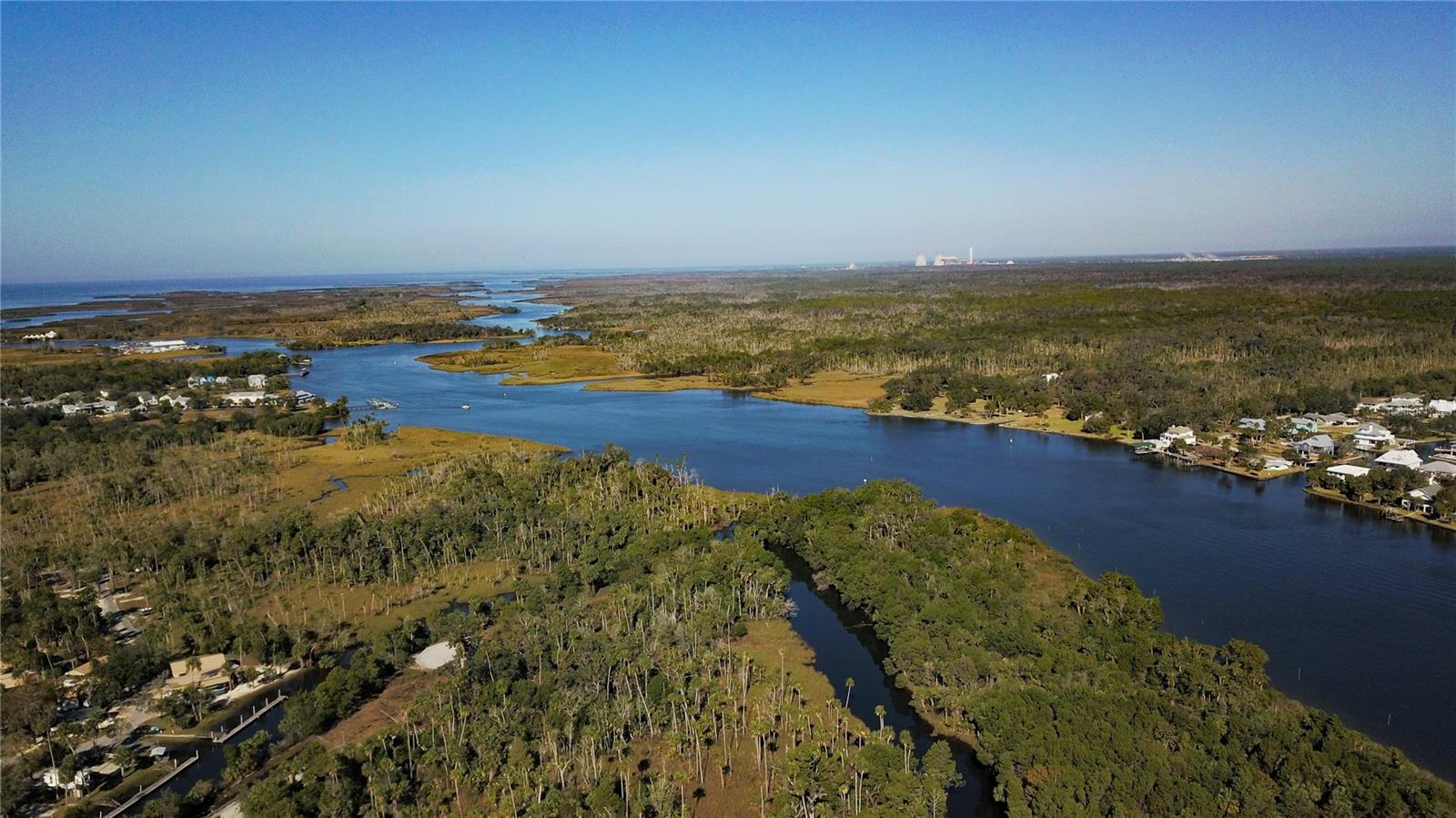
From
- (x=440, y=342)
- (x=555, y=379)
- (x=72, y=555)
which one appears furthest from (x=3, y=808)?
(x=440, y=342)

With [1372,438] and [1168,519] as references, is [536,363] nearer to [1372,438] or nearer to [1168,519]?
[1168,519]

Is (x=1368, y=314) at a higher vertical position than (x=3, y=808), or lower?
A: higher

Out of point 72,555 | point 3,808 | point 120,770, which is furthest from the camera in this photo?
point 72,555

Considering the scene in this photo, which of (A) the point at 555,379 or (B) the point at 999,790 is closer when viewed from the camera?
(B) the point at 999,790

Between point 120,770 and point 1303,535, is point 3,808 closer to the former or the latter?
point 120,770

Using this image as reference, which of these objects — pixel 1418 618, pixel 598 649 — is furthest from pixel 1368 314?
pixel 598 649

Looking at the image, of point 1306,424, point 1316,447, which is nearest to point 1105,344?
point 1306,424

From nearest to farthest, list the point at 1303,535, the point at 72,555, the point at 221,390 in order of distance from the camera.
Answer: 1. the point at 72,555
2. the point at 1303,535
3. the point at 221,390
